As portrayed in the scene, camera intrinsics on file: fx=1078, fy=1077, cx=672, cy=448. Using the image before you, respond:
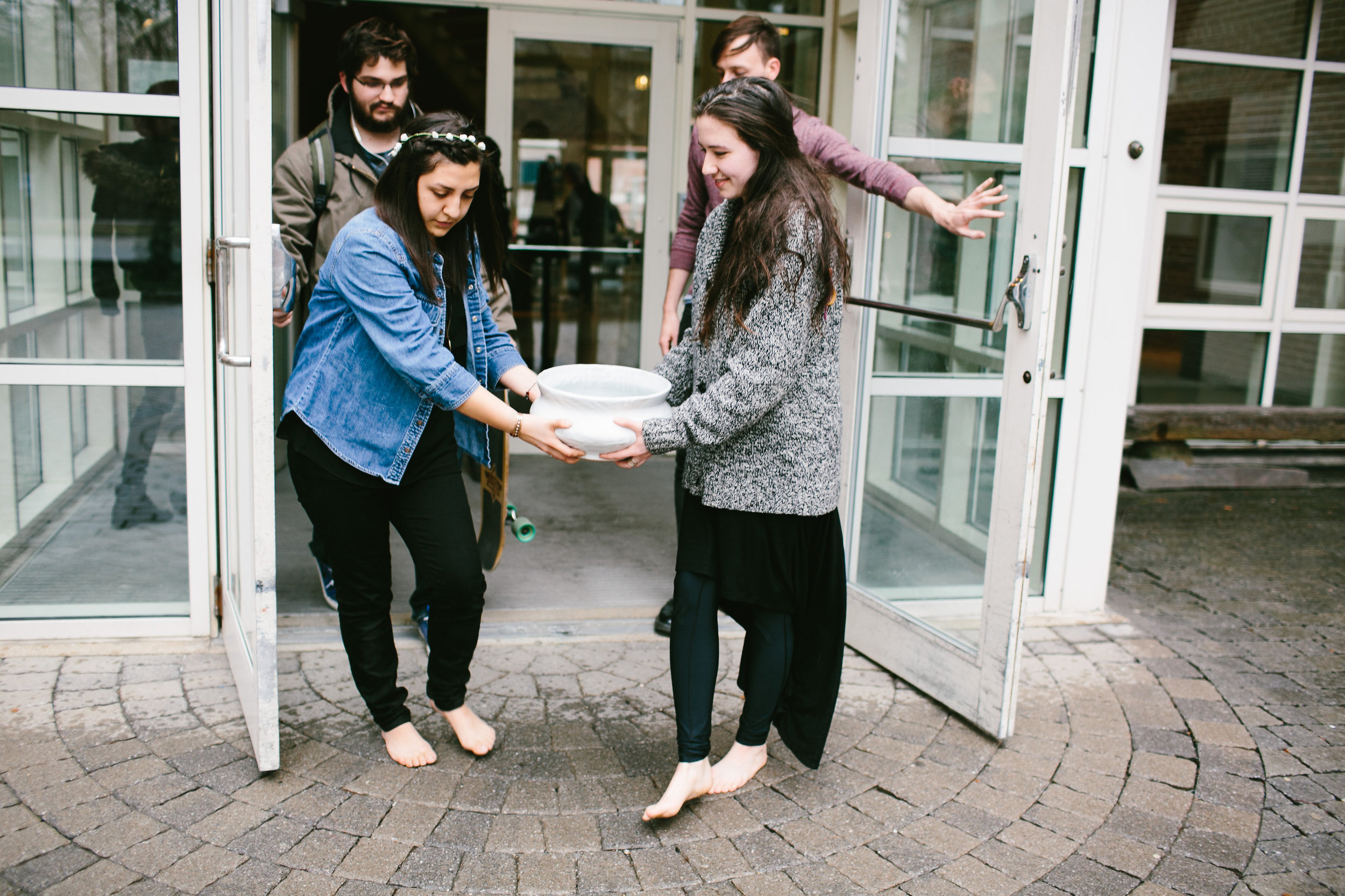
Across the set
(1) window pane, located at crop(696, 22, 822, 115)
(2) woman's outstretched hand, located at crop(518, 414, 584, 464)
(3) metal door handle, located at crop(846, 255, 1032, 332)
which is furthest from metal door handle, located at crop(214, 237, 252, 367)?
(1) window pane, located at crop(696, 22, 822, 115)

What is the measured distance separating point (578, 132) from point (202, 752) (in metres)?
4.45

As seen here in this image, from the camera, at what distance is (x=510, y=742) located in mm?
3127

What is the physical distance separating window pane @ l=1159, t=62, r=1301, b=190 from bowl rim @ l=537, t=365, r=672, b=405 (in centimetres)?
488

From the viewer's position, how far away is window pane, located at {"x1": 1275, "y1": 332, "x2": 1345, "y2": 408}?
266 inches

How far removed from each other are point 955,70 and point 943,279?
676mm

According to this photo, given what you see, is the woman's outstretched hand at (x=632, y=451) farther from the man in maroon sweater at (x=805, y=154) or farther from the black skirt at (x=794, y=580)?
the man in maroon sweater at (x=805, y=154)

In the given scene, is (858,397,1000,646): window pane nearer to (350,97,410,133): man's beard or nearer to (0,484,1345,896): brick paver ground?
(0,484,1345,896): brick paver ground

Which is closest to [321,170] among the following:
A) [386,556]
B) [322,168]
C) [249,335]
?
[322,168]

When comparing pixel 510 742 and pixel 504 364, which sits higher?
pixel 504 364

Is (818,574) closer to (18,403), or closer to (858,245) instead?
(858,245)

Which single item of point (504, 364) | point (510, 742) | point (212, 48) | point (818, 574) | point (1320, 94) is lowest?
point (510, 742)

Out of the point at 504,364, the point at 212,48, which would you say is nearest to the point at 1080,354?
the point at 504,364

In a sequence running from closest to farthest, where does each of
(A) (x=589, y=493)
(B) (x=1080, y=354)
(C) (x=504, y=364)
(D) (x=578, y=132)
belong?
(C) (x=504, y=364), (B) (x=1080, y=354), (A) (x=589, y=493), (D) (x=578, y=132)

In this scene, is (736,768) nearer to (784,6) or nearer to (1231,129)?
(784,6)
